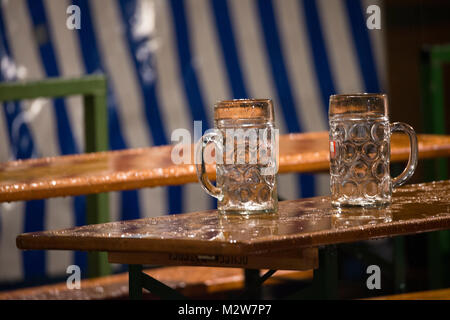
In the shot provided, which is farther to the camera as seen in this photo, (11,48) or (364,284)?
(11,48)

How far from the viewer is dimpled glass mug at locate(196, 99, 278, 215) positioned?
152 centimetres

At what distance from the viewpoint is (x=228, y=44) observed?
489 centimetres

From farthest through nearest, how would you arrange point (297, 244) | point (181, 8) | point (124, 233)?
point (181, 8), point (124, 233), point (297, 244)

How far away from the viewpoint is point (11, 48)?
445 centimetres

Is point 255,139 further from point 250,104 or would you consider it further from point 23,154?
point 23,154

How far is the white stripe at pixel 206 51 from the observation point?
4805mm

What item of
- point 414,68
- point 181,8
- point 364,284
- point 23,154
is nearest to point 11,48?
point 23,154

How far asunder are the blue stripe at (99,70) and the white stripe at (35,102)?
0.24 m

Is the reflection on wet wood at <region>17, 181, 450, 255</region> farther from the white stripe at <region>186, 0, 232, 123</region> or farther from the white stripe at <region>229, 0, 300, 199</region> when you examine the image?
the white stripe at <region>229, 0, 300, 199</region>

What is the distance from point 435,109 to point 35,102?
1.99 m

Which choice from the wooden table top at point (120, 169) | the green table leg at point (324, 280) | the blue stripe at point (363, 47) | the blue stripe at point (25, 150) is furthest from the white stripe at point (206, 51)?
the green table leg at point (324, 280)

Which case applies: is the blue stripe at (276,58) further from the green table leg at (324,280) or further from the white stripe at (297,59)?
the green table leg at (324,280)

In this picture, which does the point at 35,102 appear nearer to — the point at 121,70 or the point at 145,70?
the point at 121,70

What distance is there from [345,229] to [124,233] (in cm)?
34
